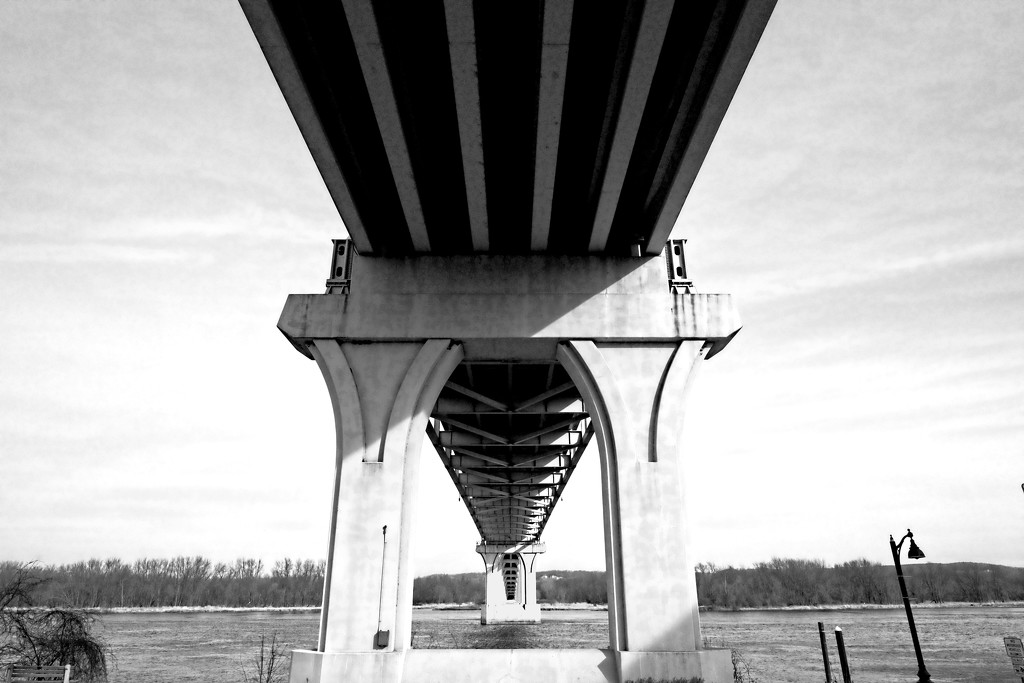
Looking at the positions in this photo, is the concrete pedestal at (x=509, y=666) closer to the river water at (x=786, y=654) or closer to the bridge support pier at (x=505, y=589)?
the river water at (x=786, y=654)

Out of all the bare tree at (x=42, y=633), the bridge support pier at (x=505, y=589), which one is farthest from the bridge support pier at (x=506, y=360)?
the bridge support pier at (x=505, y=589)

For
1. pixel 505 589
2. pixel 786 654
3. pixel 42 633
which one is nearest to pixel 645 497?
pixel 42 633

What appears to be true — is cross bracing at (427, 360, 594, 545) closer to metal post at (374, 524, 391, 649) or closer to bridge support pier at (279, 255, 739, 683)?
bridge support pier at (279, 255, 739, 683)

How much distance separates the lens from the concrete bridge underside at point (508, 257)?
10.2 meters

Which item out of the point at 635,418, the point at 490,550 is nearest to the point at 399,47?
the point at 635,418

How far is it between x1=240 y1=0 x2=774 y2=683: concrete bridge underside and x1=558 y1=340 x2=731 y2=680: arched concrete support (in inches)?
1.7

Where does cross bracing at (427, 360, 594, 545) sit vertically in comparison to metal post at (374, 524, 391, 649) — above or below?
above

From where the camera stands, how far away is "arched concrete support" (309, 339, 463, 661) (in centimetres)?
1320

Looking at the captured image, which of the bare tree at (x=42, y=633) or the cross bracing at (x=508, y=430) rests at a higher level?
the cross bracing at (x=508, y=430)

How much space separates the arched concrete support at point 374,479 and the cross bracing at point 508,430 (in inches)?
94.7

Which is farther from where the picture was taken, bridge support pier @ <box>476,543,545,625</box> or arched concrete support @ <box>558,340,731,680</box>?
bridge support pier @ <box>476,543,545,625</box>

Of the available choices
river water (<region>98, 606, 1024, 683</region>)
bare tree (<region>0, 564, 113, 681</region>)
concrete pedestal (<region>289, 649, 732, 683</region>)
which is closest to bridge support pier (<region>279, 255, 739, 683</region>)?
concrete pedestal (<region>289, 649, 732, 683</region>)

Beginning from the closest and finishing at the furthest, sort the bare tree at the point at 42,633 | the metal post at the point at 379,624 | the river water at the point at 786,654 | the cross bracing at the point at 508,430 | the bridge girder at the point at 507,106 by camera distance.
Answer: the bridge girder at the point at 507,106, the metal post at the point at 379,624, the bare tree at the point at 42,633, the cross bracing at the point at 508,430, the river water at the point at 786,654

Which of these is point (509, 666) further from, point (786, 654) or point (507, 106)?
point (786, 654)
